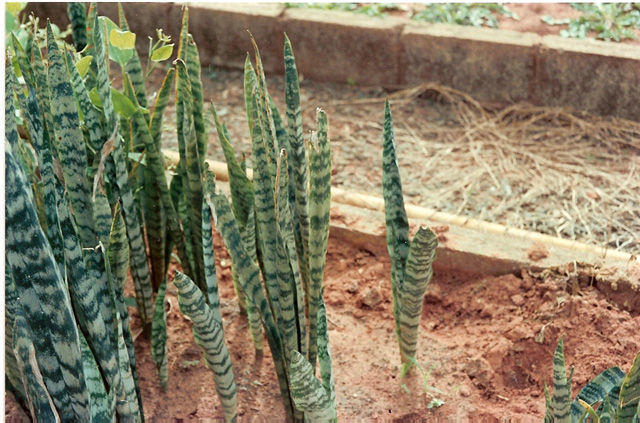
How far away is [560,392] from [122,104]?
88 cm

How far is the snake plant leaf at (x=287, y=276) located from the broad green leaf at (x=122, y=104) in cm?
38

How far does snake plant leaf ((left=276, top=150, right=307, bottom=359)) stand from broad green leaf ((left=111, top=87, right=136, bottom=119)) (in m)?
0.38

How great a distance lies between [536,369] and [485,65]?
1.46 metres

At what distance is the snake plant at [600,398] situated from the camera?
1.19m

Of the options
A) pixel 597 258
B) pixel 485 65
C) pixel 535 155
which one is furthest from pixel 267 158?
pixel 485 65

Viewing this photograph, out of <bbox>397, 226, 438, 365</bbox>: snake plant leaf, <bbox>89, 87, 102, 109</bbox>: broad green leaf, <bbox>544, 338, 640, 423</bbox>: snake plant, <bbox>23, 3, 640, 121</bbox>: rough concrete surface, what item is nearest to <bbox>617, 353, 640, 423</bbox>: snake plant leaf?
<bbox>544, 338, 640, 423</bbox>: snake plant

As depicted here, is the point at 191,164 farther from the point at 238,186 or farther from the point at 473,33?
the point at 473,33

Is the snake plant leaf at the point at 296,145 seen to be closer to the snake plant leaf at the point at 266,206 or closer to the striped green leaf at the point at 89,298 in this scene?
the snake plant leaf at the point at 266,206

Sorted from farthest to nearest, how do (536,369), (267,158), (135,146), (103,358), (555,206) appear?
(555,206) < (536,369) < (135,146) < (267,158) < (103,358)

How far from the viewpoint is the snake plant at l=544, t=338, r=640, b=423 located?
3.91 feet

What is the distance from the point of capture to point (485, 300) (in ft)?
6.62

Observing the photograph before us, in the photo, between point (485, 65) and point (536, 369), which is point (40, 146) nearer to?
point (536, 369)

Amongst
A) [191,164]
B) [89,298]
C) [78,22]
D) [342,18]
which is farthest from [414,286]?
[342,18]

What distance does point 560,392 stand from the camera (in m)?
1.24
